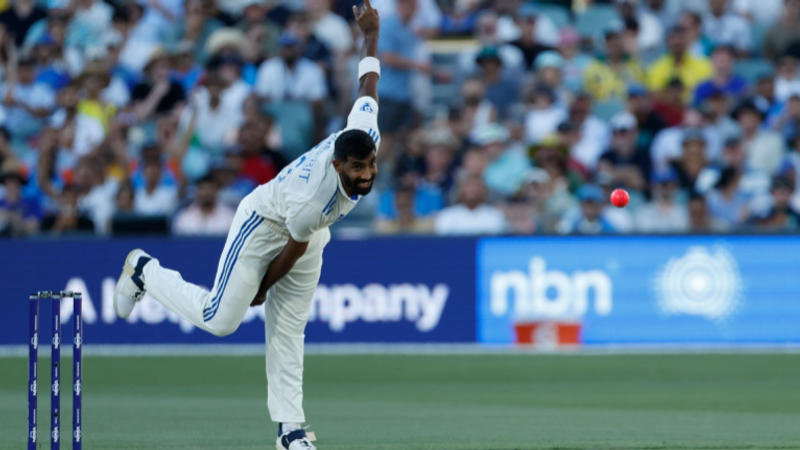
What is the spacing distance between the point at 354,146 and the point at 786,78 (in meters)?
11.4

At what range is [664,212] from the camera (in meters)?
16.1

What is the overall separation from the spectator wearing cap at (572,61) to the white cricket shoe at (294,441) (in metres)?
10.4

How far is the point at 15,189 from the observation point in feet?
55.0

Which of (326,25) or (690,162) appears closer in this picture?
(690,162)

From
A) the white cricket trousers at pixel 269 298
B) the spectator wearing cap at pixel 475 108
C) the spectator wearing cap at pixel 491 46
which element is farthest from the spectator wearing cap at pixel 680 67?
the white cricket trousers at pixel 269 298

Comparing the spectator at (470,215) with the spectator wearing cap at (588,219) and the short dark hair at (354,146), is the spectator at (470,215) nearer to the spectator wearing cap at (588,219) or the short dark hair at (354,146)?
the spectator wearing cap at (588,219)

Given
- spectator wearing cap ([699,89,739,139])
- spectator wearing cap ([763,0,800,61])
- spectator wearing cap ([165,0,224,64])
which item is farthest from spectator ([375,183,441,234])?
spectator wearing cap ([763,0,800,61])

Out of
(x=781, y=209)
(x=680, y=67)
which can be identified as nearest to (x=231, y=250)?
(x=781, y=209)

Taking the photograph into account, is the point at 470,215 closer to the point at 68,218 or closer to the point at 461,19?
the point at 461,19

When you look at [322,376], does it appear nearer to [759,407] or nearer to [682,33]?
[759,407]

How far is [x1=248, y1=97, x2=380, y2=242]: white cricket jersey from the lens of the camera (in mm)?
7590

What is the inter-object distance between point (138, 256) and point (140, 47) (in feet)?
34.7

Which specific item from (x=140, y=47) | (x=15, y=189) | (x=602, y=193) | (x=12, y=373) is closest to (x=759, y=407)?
(x=602, y=193)

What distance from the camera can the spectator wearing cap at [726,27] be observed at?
18609 millimetres
